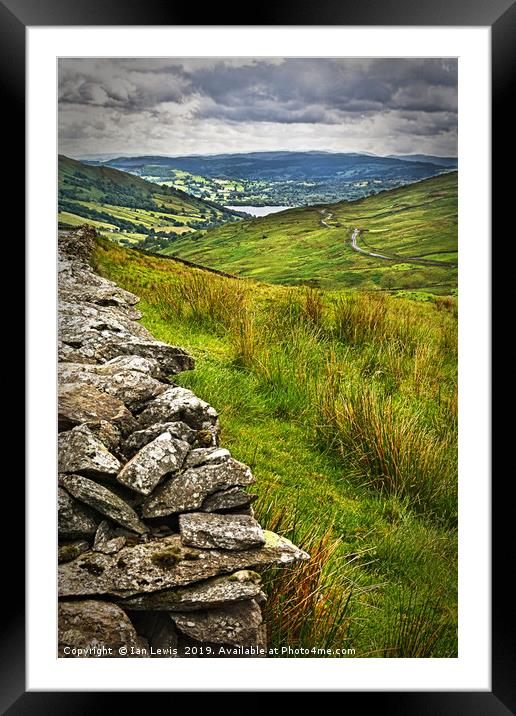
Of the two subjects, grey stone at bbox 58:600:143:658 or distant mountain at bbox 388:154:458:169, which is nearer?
grey stone at bbox 58:600:143:658

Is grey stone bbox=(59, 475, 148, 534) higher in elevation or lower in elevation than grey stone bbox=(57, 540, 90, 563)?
higher

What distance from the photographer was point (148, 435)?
2.30 metres

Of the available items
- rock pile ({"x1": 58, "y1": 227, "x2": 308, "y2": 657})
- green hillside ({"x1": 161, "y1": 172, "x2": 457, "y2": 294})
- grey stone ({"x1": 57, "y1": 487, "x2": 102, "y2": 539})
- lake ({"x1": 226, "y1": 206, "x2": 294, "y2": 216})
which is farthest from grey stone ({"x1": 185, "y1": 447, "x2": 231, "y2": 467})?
lake ({"x1": 226, "y1": 206, "x2": 294, "y2": 216})

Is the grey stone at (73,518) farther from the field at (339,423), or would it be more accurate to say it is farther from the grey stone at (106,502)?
the field at (339,423)

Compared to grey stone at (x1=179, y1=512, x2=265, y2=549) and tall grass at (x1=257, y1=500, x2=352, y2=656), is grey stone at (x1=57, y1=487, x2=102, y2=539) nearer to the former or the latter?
grey stone at (x1=179, y1=512, x2=265, y2=549)

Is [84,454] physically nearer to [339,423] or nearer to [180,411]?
[180,411]

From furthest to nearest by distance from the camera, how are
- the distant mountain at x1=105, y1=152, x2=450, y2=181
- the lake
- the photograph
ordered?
the lake
the distant mountain at x1=105, y1=152, x2=450, y2=181
the photograph

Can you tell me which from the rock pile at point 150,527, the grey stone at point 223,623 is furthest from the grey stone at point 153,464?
the grey stone at point 223,623

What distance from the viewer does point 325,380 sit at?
108 inches

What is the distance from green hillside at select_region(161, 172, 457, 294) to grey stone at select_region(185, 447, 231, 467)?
89cm

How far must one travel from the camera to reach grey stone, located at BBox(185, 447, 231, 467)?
2273mm
